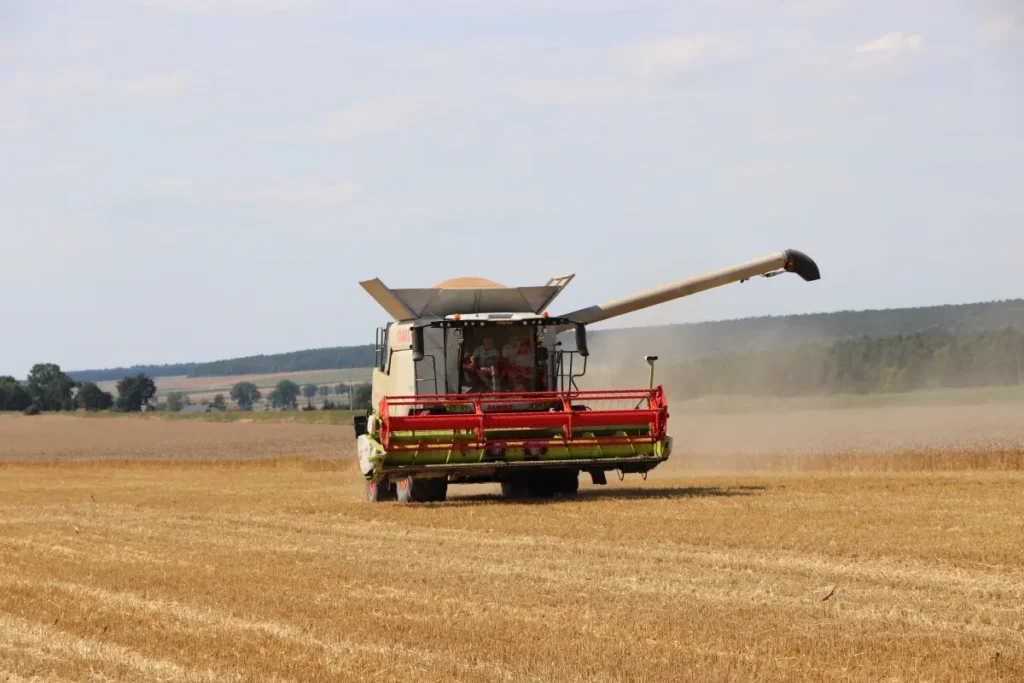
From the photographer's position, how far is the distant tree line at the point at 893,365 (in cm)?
5725

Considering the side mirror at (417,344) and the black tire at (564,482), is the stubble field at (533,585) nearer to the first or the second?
the black tire at (564,482)

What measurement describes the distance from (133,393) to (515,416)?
114 metres

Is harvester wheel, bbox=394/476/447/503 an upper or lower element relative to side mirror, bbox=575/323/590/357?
lower

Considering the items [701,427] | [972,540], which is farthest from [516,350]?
[701,427]

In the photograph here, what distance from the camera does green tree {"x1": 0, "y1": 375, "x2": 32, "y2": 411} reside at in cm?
11438

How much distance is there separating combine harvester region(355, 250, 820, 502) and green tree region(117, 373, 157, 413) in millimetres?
110007

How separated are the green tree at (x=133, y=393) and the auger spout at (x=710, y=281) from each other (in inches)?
4323

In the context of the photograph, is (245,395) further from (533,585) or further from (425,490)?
(533,585)

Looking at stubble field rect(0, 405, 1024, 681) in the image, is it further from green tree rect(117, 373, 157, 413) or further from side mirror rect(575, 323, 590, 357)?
green tree rect(117, 373, 157, 413)

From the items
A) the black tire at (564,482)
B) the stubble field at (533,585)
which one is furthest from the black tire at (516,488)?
the stubble field at (533,585)

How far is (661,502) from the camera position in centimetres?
1691

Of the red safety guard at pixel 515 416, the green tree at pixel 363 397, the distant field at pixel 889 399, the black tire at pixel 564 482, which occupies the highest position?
the green tree at pixel 363 397

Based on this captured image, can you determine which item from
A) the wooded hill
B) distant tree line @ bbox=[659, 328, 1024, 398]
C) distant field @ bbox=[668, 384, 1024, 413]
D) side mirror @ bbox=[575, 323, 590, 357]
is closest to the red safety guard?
side mirror @ bbox=[575, 323, 590, 357]

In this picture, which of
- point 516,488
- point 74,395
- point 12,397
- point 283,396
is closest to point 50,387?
point 74,395
